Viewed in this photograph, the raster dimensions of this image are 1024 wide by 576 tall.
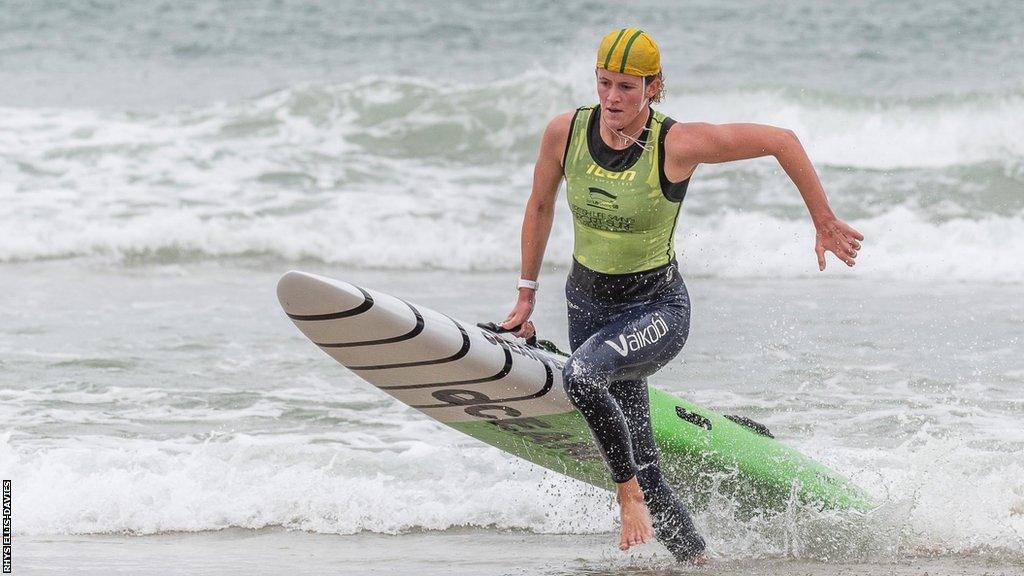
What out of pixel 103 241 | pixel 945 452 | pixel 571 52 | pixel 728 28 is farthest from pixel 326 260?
pixel 728 28

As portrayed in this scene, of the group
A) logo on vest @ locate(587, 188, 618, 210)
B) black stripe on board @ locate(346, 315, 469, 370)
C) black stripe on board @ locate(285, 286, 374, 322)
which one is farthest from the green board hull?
logo on vest @ locate(587, 188, 618, 210)

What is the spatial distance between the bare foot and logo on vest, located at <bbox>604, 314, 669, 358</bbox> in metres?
0.47

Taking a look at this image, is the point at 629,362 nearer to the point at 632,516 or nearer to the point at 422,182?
the point at 632,516

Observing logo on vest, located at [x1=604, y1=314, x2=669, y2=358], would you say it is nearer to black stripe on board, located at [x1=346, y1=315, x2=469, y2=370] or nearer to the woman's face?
black stripe on board, located at [x1=346, y1=315, x2=469, y2=370]

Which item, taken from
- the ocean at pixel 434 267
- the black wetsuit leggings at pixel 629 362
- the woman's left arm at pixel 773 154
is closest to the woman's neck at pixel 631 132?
the woman's left arm at pixel 773 154

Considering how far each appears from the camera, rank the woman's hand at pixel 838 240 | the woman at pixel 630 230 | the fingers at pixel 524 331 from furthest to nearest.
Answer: the fingers at pixel 524 331 → the woman at pixel 630 230 → the woman's hand at pixel 838 240

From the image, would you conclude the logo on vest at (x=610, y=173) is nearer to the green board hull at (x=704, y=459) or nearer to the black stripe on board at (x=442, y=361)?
the black stripe on board at (x=442, y=361)

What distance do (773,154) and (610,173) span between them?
1.96 feet

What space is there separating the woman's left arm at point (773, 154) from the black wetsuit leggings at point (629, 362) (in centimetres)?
52

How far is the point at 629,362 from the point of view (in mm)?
4629

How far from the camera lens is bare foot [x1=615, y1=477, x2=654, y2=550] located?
14.8 ft

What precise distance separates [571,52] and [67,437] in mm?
16639

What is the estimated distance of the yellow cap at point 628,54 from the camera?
4.51 m

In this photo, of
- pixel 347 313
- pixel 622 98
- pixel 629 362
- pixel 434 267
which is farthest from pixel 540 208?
pixel 434 267
